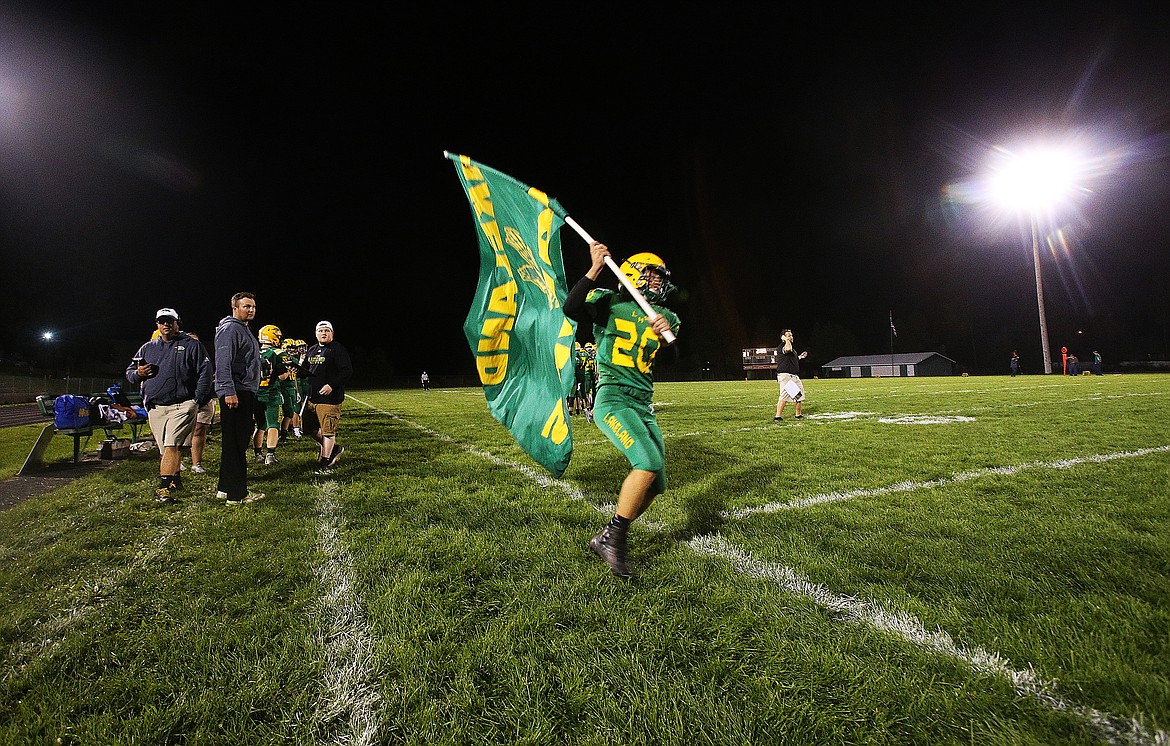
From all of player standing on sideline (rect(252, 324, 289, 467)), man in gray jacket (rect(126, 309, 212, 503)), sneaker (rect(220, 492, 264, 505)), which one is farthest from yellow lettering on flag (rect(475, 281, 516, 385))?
player standing on sideline (rect(252, 324, 289, 467))

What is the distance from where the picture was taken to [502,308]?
15.9ft

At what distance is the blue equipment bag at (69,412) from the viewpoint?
788 cm

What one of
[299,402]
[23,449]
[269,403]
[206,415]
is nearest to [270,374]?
[269,403]

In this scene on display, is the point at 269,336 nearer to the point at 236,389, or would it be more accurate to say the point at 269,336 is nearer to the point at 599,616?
the point at 236,389

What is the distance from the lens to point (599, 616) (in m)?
2.78

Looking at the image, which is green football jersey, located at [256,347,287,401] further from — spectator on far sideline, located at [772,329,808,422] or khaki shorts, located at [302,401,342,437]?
spectator on far sideline, located at [772,329,808,422]

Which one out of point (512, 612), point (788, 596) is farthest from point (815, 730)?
point (512, 612)

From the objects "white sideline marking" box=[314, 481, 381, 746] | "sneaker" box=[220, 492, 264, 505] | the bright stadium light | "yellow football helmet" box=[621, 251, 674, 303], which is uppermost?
the bright stadium light

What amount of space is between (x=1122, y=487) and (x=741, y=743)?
576 centimetres

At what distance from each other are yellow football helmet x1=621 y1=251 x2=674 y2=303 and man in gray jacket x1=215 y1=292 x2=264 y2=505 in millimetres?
4647

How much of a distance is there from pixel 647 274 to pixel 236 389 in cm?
506

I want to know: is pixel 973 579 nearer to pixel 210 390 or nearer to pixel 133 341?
pixel 210 390

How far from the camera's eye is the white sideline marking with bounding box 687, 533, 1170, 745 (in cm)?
183

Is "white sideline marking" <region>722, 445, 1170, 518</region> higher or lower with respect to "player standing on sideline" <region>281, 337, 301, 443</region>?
lower
